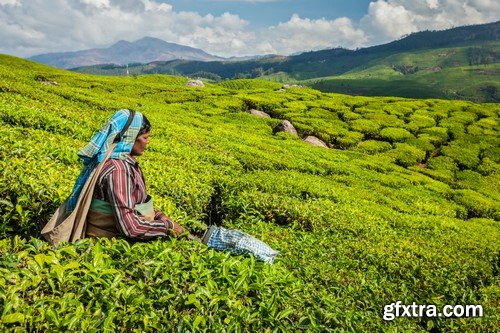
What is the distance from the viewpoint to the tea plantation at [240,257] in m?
4.15

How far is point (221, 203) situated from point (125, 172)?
666 centimetres

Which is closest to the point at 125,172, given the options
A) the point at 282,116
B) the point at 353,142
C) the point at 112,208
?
the point at 112,208

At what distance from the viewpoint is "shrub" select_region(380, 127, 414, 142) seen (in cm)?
3644

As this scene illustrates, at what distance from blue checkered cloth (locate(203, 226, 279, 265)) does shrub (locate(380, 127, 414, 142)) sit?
33226 millimetres

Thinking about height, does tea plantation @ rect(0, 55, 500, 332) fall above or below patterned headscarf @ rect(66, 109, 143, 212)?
below

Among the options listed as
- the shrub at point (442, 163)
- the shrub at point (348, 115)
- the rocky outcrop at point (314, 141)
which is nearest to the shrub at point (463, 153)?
the shrub at point (442, 163)

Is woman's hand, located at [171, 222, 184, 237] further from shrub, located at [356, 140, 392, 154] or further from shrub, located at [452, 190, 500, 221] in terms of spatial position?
shrub, located at [356, 140, 392, 154]

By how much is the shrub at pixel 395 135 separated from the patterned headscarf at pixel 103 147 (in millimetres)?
34655

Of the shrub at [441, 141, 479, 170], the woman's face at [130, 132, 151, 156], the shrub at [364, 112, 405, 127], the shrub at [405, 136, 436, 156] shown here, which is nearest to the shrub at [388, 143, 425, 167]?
the shrub at [405, 136, 436, 156]

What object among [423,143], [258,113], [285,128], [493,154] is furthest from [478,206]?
[258,113]

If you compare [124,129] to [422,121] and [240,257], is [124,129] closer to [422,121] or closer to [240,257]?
[240,257]

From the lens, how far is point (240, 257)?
229 inches

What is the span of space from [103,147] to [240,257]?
2.70 metres

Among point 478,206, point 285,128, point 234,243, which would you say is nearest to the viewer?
point 234,243
